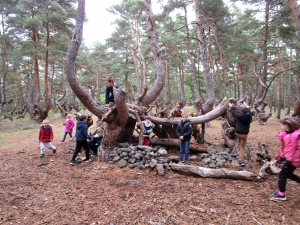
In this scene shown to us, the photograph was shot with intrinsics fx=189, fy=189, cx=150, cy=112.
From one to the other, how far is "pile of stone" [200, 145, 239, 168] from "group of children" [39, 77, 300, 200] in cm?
62

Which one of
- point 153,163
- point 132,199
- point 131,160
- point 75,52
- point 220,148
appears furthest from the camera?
point 220,148

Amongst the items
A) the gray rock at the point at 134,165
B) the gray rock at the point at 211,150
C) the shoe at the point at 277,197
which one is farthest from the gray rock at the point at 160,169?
the shoe at the point at 277,197

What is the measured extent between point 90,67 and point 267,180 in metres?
25.3

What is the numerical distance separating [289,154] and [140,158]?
3.44 meters

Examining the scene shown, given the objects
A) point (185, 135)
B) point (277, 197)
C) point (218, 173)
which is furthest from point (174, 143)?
point (277, 197)

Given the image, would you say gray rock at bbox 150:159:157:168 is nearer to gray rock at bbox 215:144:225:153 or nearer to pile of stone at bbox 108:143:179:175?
pile of stone at bbox 108:143:179:175

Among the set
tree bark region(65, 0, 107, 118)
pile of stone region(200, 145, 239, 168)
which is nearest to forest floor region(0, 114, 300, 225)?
pile of stone region(200, 145, 239, 168)

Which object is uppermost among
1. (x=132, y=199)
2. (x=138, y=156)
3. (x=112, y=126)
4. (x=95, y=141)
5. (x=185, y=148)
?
(x=112, y=126)

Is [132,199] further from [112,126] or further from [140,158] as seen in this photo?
[112,126]

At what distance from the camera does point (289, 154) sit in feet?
11.2

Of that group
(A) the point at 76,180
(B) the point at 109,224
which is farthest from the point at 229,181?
(A) the point at 76,180

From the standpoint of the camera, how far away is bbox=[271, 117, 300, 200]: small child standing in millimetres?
3363

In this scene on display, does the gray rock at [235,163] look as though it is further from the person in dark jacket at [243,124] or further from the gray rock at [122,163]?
the gray rock at [122,163]

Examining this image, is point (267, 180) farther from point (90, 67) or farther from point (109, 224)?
point (90, 67)
